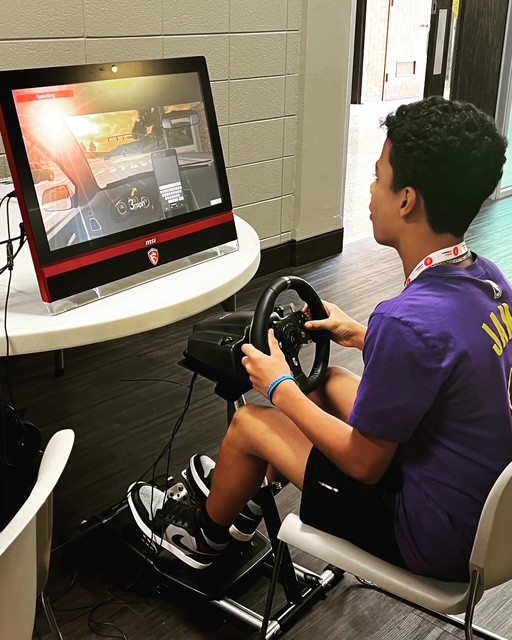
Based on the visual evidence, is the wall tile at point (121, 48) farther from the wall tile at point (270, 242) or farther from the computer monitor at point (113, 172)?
the computer monitor at point (113, 172)

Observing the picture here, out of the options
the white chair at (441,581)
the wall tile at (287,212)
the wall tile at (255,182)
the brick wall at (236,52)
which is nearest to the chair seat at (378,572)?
the white chair at (441,581)

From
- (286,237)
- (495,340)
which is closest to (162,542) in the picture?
(495,340)

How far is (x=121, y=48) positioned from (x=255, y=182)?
1021 mm

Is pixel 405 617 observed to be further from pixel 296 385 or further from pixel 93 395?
pixel 93 395

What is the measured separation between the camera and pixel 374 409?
4.14 ft

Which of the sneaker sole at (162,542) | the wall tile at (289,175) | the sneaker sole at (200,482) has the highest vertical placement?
the wall tile at (289,175)

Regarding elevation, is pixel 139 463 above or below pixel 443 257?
below

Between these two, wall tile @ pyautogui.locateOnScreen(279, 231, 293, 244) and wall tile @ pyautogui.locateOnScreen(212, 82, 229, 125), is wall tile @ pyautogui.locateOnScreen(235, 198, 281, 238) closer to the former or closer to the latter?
wall tile @ pyautogui.locateOnScreen(279, 231, 293, 244)

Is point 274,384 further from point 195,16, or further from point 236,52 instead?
point 236,52

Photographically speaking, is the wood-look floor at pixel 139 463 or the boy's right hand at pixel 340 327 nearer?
the boy's right hand at pixel 340 327

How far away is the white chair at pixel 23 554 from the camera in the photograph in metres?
0.91

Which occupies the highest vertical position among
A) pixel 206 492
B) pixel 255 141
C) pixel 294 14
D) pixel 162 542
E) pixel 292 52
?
pixel 294 14

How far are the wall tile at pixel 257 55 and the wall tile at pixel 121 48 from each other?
45 cm

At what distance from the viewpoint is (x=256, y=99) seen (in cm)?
366
